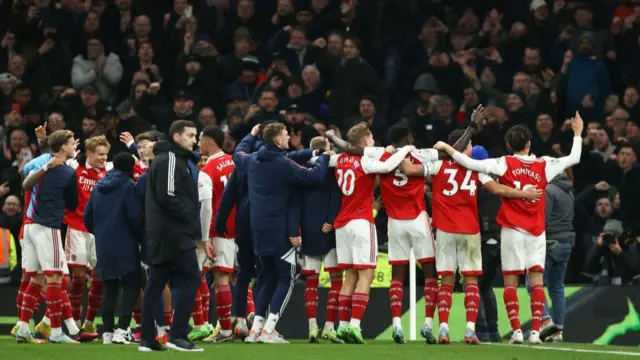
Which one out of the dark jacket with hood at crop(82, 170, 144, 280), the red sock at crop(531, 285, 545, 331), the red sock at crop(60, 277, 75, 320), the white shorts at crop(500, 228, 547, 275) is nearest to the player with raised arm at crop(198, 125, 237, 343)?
the dark jacket with hood at crop(82, 170, 144, 280)

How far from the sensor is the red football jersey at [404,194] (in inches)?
621

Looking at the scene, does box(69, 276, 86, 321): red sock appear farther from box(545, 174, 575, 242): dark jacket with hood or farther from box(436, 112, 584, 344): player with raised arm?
box(545, 174, 575, 242): dark jacket with hood

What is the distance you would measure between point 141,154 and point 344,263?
275cm

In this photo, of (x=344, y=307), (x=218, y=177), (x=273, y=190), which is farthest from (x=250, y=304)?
(x=273, y=190)

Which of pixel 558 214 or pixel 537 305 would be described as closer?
pixel 537 305

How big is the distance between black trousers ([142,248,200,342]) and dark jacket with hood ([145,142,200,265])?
101mm

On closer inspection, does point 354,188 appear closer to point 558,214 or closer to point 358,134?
point 358,134

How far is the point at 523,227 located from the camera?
15688 mm

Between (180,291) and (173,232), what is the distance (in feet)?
1.87

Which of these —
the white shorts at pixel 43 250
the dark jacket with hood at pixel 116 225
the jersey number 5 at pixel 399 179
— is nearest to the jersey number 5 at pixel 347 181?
the jersey number 5 at pixel 399 179

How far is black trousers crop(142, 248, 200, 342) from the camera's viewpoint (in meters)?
13.7

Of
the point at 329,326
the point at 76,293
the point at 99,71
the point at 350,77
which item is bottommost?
the point at 329,326

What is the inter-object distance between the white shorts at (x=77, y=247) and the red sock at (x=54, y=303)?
0.84 m

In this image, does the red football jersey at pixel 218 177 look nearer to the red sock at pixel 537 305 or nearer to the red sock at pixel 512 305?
the red sock at pixel 512 305
